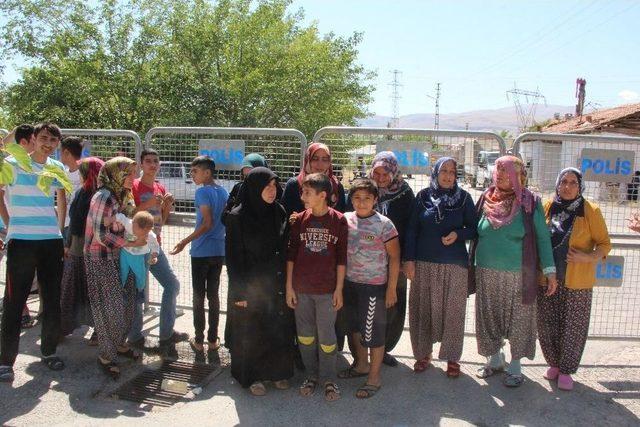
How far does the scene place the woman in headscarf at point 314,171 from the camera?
441 centimetres

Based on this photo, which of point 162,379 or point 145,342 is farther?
point 145,342

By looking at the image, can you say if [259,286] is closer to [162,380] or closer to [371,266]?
[371,266]

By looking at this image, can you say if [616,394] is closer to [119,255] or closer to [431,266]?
[431,266]

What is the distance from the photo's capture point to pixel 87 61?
16.9 m

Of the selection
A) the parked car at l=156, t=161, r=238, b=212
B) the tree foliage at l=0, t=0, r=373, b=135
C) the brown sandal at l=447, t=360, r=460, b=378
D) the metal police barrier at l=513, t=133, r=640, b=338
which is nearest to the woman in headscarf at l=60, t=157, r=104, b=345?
the parked car at l=156, t=161, r=238, b=212

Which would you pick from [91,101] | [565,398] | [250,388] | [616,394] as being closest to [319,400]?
[250,388]

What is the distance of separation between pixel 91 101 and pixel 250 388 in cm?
1493

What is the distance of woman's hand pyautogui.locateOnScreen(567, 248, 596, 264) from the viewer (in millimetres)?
4199

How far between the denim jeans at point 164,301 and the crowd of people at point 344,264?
9.3 inches

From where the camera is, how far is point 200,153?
557cm

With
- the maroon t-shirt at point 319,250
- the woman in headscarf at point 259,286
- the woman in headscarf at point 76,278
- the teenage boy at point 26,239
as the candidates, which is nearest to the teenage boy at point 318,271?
the maroon t-shirt at point 319,250

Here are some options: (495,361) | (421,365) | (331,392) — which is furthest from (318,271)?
(495,361)

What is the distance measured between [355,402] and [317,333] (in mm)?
591

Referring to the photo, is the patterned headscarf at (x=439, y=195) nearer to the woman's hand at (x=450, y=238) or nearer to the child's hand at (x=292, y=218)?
the woman's hand at (x=450, y=238)
